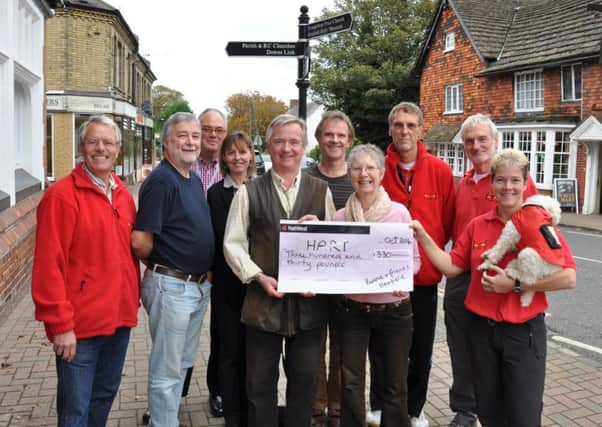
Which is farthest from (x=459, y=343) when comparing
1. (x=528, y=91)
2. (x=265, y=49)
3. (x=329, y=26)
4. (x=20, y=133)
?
(x=528, y=91)

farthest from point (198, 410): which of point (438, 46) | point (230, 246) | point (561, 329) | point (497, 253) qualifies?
point (438, 46)

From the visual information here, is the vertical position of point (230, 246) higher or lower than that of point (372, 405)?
higher

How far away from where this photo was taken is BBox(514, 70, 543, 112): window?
21188 millimetres

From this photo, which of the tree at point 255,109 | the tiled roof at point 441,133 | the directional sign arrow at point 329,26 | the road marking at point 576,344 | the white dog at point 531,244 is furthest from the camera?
the tree at point 255,109

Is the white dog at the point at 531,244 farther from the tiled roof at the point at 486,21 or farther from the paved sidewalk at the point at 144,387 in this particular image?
the tiled roof at the point at 486,21

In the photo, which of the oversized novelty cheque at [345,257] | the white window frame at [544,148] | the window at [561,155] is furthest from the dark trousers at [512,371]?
the window at [561,155]

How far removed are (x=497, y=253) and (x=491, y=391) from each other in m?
0.78

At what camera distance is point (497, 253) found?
9.20 feet

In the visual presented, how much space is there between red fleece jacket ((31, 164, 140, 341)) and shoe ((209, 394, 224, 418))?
1.31m

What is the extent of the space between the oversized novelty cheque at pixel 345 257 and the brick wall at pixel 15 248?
429 centimetres

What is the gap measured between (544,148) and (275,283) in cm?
2070

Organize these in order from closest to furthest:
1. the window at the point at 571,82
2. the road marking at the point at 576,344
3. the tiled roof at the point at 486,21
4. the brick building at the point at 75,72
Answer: the road marking at the point at 576,344, the window at the point at 571,82, the brick building at the point at 75,72, the tiled roof at the point at 486,21

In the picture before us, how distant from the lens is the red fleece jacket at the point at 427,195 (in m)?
3.62

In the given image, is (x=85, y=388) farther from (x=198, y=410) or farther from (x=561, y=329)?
(x=561, y=329)
